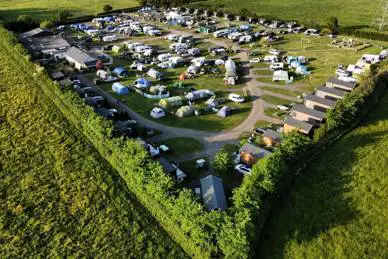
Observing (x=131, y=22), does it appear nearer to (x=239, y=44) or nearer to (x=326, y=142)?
(x=239, y=44)

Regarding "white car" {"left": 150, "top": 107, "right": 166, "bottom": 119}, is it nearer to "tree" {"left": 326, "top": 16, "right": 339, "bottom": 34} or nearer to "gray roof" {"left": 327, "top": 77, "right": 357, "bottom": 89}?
"gray roof" {"left": 327, "top": 77, "right": 357, "bottom": 89}

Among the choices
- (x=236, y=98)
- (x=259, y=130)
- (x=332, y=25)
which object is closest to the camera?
(x=259, y=130)

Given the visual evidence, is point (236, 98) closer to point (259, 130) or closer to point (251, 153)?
point (259, 130)

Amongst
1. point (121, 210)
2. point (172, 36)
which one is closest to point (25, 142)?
point (121, 210)

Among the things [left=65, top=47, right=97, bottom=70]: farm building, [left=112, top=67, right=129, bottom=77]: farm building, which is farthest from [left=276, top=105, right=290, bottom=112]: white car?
[left=65, top=47, right=97, bottom=70]: farm building

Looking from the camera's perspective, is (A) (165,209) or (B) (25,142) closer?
(A) (165,209)

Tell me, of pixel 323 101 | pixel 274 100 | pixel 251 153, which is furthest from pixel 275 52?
pixel 251 153
